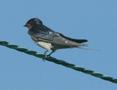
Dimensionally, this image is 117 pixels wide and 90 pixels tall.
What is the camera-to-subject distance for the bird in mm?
9515

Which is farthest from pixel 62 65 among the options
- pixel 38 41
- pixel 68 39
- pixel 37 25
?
pixel 37 25

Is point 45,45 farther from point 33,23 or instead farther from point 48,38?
point 33,23

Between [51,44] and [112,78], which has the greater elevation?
[51,44]

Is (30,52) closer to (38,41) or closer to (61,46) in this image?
(61,46)

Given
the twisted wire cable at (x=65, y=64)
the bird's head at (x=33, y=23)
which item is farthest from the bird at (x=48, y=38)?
the twisted wire cable at (x=65, y=64)

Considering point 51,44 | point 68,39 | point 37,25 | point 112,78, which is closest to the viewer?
point 112,78

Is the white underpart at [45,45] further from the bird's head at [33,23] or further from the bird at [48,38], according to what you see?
the bird's head at [33,23]

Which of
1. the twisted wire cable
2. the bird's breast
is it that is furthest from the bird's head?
the twisted wire cable

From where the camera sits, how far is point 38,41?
37.4ft

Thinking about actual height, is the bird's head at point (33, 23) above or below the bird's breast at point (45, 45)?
above

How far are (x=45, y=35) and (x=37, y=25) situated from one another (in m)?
1.18

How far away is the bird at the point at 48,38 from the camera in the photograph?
9515 mm

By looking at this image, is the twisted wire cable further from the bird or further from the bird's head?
the bird's head

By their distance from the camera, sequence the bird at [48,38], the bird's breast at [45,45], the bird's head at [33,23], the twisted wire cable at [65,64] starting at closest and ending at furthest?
the twisted wire cable at [65,64], the bird at [48,38], the bird's breast at [45,45], the bird's head at [33,23]
